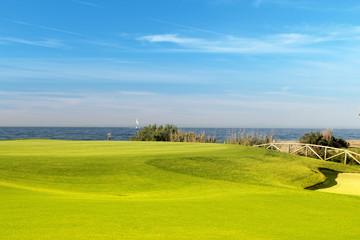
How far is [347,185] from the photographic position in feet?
33.6

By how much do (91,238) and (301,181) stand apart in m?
8.17

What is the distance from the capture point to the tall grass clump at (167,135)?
91.0ft

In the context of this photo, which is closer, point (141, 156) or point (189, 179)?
point (189, 179)

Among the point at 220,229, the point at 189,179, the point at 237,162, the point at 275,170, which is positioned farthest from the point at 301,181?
the point at 220,229

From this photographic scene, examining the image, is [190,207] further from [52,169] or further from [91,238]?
[52,169]

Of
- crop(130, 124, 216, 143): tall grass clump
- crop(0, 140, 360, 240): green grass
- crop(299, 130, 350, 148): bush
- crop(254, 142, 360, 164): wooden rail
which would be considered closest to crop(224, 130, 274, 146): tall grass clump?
crop(130, 124, 216, 143): tall grass clump

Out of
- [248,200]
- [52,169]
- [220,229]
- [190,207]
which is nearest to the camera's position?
[220,229]

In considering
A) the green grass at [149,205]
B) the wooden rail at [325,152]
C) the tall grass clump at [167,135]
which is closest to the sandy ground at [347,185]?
the green grass at [149,205]

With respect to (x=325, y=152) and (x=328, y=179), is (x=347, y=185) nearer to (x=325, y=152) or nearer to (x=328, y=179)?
(x=328, y=179)

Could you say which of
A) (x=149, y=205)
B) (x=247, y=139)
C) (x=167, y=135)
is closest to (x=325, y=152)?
(x=247, y=139)

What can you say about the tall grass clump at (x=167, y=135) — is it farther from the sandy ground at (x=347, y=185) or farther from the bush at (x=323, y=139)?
the sandy ground at (x=347, y=185)

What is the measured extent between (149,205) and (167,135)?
26.7 meters

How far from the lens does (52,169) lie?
754 cm

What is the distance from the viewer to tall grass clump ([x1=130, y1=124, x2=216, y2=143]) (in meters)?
27.7
